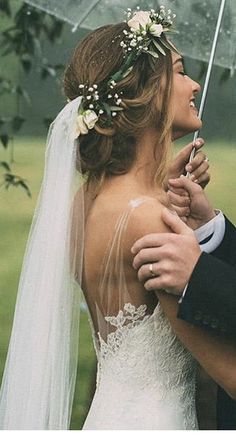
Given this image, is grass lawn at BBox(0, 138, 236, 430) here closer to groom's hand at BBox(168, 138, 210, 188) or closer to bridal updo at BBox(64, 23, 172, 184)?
groom's hand at BBox(168, 138, 210, 188)

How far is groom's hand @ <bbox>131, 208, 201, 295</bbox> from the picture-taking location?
3.25m

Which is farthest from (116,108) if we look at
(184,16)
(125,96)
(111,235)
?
(184,16)

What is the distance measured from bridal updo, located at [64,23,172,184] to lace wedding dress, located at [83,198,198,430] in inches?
10.6

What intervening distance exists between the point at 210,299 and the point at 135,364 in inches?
16.1

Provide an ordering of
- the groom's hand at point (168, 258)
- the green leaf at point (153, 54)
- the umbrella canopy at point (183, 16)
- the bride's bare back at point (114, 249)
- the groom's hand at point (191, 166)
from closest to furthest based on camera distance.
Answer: the groom's hand at point (168, 258), the bride's bare back at point (114, 249), the green leaf at point (153, 54), the groom's hand at point (191, 166), the umbrella canopy at point (183, 16)

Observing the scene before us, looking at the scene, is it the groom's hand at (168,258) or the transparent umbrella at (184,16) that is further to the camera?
the transparent umbrella at (184,16)

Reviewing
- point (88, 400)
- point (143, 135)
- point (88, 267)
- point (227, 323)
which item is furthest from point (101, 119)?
point (88, 400)

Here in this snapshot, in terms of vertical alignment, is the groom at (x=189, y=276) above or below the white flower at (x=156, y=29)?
below

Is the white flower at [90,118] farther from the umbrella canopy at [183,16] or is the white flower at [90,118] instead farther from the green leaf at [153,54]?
the umbrella canopy at [183,16]

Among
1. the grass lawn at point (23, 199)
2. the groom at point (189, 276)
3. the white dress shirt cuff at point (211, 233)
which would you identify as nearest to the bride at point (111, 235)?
the groom at point (189, 276)

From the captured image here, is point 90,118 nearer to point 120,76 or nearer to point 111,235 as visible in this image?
point 120,76

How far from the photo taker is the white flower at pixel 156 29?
360 cm

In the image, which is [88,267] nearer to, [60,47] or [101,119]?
[101,119]

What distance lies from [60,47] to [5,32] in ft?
0.84
